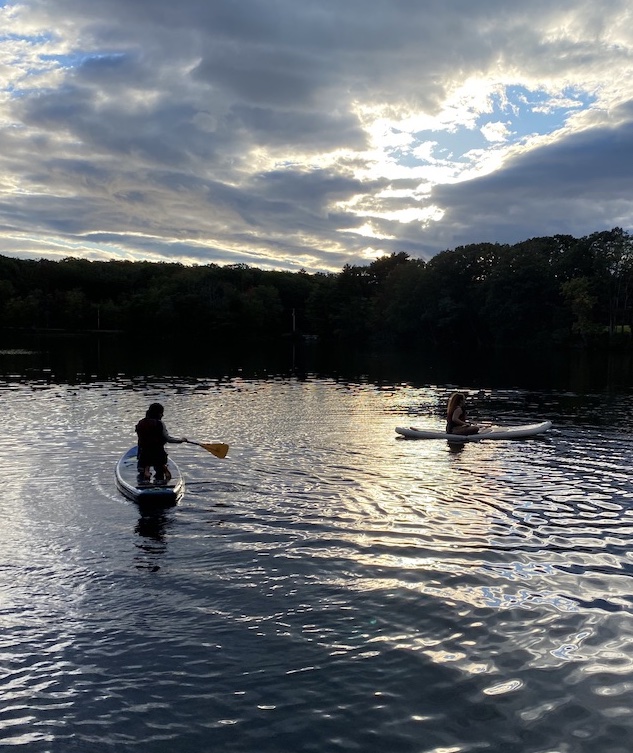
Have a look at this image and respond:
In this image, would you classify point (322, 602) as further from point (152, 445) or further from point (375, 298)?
point (375, 298)

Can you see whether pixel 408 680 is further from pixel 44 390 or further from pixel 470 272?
pixel 470 272

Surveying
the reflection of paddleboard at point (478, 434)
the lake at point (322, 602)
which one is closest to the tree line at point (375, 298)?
the reflection of paddleboard at point (478, 434)

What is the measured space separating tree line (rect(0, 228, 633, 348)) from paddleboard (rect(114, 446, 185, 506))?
82.1 metres

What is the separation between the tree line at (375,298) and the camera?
91312 millimetres

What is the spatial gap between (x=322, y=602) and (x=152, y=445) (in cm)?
739

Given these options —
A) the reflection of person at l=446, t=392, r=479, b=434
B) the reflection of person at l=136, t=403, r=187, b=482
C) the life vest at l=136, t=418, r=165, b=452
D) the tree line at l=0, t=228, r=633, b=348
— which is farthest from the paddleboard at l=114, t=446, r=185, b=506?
the tree line at l=0, t=228, r=633, b=348

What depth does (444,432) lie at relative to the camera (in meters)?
23.5

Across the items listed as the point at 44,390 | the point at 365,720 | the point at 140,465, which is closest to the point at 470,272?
the point at 44,390

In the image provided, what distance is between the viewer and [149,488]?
14273mm

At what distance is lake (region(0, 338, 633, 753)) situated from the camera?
6.71 metres

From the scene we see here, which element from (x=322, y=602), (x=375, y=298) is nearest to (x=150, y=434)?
(x=322, y=602)

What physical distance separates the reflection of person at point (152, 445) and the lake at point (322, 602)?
0.96 metres

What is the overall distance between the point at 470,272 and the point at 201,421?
8985cm

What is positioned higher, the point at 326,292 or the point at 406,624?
the point at 326,292
